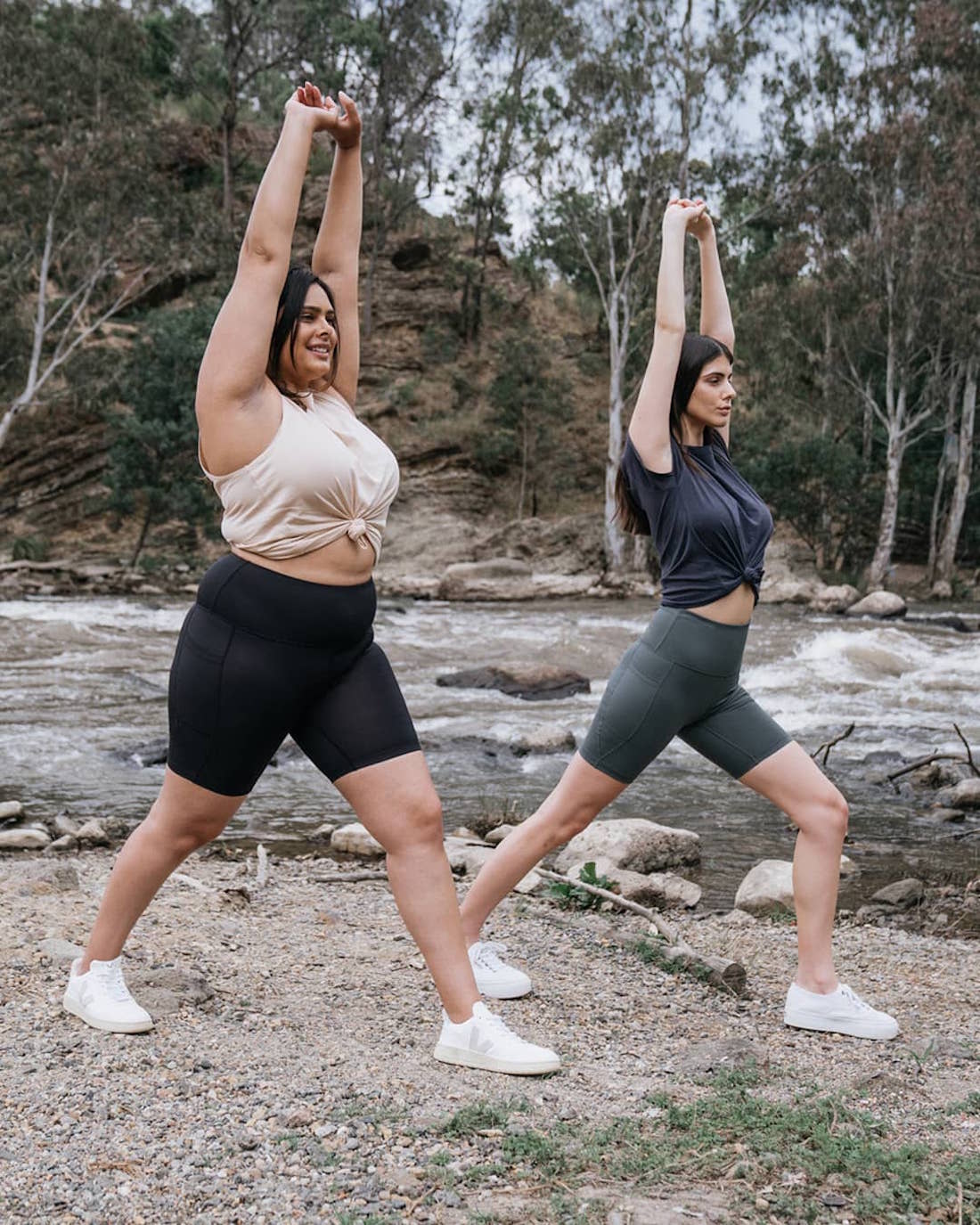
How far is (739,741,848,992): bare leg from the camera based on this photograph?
11.1 ft

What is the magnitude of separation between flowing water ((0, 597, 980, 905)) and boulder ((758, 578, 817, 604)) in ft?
14.1

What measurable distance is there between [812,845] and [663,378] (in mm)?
1369

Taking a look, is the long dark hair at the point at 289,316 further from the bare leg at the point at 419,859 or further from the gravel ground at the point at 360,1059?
the gravel ground at the point at 360,1059

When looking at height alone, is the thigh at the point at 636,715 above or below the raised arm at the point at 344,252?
below

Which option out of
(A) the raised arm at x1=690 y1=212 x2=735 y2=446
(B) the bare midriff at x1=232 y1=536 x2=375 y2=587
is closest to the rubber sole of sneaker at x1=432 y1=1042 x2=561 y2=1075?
(B) the bare midriff at x1=232 y1=536 x2=375 y2=587

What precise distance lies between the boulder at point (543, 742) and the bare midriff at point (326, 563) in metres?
6.96

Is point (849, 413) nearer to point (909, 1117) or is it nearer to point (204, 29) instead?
point (204, 29)

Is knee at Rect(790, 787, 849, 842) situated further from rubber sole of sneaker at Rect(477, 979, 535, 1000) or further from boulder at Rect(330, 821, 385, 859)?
boulder at Rect(330, 821, 385, 859)

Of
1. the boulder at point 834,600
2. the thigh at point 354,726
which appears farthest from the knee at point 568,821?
the boulder at point 834,600

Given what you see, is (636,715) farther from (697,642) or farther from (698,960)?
(698,960)

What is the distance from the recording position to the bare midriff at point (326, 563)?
2803mm

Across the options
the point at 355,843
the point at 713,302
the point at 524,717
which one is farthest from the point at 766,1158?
the point at 524,717

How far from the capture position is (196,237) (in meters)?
29.0

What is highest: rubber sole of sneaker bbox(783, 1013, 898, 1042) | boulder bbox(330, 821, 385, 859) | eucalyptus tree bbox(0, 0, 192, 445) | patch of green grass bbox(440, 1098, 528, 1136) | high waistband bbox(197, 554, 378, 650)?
eucalyptus tree bbox(0, 0, 192, 445)
